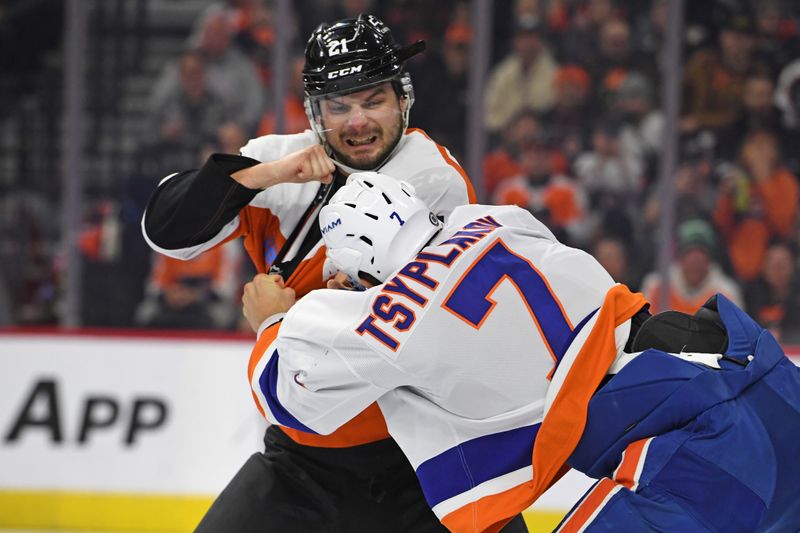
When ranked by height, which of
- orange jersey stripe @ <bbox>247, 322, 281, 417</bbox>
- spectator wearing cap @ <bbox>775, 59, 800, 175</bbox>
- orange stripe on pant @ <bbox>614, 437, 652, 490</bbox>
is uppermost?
spectator wearing cap @ <bbox>775, 59, 800, 175</bbox>

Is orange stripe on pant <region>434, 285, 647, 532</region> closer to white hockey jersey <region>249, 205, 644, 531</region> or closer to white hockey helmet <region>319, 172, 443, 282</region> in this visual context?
white hockey jersey <region>249, 205, 644, 531</region>

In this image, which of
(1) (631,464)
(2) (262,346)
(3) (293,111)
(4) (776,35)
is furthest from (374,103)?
(4) (776,35)

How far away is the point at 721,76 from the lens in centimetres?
527

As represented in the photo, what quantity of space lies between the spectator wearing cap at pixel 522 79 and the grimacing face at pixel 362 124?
2827mm

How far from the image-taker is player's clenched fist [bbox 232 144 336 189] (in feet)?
7.68

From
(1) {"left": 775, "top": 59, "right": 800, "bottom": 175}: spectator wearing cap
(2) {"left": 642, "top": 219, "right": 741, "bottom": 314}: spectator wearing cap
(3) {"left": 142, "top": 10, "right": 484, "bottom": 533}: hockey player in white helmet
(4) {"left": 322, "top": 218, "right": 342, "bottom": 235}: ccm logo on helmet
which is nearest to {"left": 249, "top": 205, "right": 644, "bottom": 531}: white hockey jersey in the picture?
(4) {"left": 322, "top": 218, "right": 342, "bottom": 235}: ccm logo on helmet

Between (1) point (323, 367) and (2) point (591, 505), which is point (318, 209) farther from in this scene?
(2) point (591, 505)

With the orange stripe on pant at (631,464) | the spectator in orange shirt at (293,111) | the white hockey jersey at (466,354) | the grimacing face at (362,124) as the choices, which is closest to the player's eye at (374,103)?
the grimacing face at (362,124)

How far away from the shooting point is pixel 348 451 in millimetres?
2434

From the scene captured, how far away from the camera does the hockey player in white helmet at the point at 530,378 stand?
188 centimetres

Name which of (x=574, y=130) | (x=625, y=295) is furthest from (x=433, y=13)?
(x=625, y=295)

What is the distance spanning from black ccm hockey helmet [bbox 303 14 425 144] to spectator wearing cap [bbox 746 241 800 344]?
3056 millimetres

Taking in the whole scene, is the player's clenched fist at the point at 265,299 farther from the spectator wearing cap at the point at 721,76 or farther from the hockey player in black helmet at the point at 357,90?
the spectator wearing cap at the point at 721,76

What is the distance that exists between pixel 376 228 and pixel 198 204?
0.51 metres
